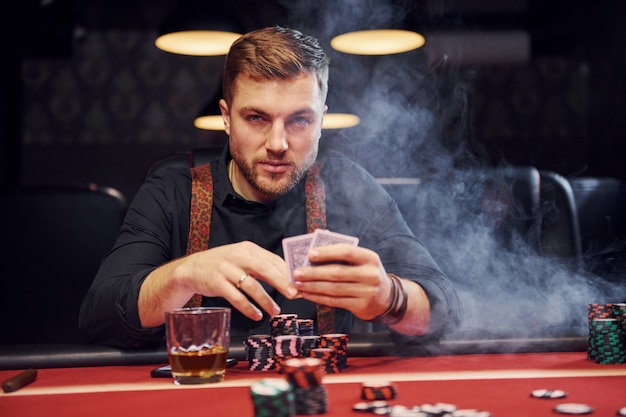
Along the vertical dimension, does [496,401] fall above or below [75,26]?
below

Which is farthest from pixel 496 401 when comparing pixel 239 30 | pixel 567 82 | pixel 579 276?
pixel 567 82

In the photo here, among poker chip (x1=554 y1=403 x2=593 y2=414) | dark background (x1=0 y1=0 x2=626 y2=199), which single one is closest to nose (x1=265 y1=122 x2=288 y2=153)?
poker chip (x1=554 y1=403 x2=593 y2=414)

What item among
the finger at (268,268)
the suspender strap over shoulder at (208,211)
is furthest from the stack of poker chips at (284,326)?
the suspender strap over shoulder at (208,211)

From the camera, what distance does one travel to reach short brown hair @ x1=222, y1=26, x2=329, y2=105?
218 centimetres

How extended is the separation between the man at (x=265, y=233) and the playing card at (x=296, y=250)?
37 millimetres

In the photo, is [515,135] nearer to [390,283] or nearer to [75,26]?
[75,26]

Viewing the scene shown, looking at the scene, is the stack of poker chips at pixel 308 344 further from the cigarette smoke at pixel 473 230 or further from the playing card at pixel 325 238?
the cigarette smoke at pixel 473 230

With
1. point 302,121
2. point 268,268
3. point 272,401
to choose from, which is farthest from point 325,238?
point 302,121

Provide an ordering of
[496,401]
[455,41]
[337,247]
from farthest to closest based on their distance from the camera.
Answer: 1. [455,41]
2. [337,247]
3. [496,401]

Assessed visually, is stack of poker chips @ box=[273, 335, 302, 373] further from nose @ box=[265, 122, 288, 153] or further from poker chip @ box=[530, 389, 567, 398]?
nose @ box=[265, 122, 288, 153]

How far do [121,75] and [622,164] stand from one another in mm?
4551

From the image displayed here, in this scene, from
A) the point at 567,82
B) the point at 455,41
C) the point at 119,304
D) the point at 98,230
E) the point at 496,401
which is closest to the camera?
the point at 496,401

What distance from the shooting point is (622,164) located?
239 inches

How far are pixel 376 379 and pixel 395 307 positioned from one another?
33cm
